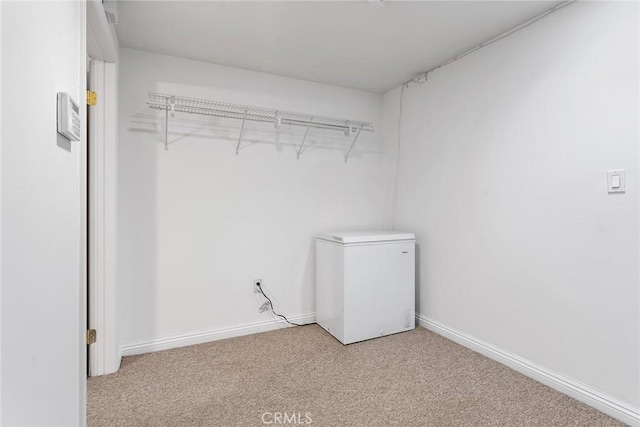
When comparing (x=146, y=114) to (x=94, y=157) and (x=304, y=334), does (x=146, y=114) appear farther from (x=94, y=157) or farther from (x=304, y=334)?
(x=304, y=334)

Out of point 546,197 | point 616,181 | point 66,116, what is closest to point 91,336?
point 66,116

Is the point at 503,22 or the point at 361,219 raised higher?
the point at 503,22

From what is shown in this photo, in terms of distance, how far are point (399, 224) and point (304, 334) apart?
1325 mm

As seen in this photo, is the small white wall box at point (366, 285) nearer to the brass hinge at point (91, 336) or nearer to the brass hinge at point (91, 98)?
the brass hinge at point (91, 336)

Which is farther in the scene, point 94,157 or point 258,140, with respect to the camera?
point 258,140

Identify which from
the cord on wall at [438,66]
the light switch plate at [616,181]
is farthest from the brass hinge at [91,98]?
the light switch plate at [616,181]

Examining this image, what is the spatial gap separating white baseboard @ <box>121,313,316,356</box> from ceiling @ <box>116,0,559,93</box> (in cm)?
210

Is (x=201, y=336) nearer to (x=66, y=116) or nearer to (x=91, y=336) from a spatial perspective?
(x=91, y=336)

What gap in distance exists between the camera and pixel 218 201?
2.56m

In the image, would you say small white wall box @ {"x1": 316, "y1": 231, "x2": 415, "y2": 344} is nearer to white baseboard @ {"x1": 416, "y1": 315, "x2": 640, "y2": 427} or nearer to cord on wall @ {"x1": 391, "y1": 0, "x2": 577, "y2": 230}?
white baseboard @ {"x1": 416, "y1": 315, "x2": 640, "y2": 427}

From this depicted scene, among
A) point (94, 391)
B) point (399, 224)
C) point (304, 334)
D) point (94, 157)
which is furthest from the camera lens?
point (399, 224)

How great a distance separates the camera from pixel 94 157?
77.5 inches

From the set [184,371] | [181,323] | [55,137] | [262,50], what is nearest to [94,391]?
[184,371]

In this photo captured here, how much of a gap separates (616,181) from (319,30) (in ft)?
6.15
